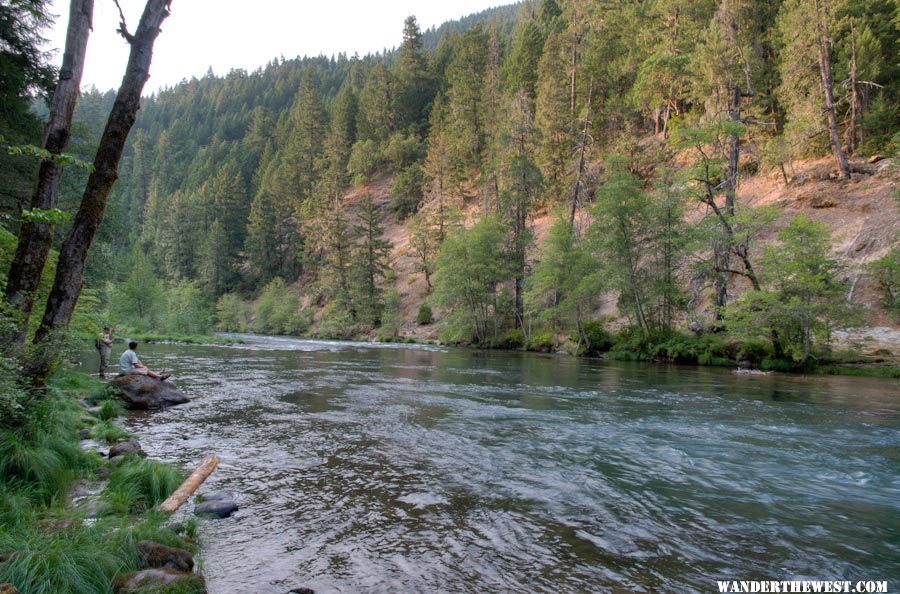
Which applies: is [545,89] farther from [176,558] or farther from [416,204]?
[176,558]

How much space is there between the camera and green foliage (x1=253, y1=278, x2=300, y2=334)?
57.2m

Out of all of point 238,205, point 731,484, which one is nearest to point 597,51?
point 731,484

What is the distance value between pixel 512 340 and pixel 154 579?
111ft

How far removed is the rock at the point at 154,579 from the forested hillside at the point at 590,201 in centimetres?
1385

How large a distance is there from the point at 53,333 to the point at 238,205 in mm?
82170

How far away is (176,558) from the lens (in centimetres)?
381

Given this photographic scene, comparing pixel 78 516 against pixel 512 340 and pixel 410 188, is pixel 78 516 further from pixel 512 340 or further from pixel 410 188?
pixel 410 188

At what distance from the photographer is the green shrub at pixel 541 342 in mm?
32906

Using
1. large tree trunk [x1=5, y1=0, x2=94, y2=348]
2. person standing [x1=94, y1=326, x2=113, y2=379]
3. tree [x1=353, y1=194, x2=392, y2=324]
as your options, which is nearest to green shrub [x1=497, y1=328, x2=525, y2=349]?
tree [x1=353, y1=194, x2=392, y2=324]

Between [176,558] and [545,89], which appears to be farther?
[545,89]

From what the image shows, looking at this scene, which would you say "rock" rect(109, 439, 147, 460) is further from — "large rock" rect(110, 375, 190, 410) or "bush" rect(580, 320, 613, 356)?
"bush" rect(580, 320, 613, 356)

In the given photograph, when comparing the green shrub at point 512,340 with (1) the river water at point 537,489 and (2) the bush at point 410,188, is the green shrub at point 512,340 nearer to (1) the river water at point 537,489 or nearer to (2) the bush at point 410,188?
(1) the river water at point 537,489

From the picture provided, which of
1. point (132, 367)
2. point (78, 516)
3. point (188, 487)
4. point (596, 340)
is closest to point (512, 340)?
point (596, 340)

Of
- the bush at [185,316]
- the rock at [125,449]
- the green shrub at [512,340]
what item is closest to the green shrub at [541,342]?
the green shrub at [512,340]
